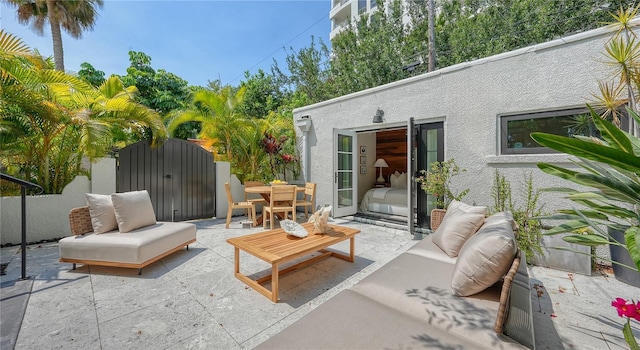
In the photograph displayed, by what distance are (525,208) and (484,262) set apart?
3.09 meters

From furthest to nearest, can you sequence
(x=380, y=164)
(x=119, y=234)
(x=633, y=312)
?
(x=380, y=164) → (x=119, y=234) → (x=633, y=312)

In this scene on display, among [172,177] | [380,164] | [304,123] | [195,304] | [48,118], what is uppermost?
[304,123]

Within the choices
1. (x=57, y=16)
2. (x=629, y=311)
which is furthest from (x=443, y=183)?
(x=57, y=16)

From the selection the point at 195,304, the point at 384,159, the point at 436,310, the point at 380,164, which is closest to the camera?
the point at 436,310

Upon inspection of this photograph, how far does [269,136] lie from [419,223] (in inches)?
183

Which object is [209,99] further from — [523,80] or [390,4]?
[390,4]

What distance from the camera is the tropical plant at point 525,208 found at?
3.61m

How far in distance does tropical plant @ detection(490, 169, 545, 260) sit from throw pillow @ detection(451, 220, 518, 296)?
2189mm

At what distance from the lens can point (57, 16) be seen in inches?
368

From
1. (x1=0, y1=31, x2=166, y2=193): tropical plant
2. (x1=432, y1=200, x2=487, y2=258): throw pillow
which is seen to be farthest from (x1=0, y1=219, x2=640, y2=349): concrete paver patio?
(x1=0, y1=31, x2=166, y2=193): tropical plant

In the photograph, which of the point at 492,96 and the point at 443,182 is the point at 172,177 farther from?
the point at 492,96

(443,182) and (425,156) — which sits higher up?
(425,156)

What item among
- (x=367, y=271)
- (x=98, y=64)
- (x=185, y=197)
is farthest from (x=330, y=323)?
(x=98, y=64)

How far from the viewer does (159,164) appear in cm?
617
